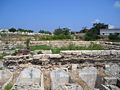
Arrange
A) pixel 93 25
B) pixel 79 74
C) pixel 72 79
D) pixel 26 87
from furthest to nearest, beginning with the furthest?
pixel 93 25 → pixel 79 74 → pixel 72 79 → pixel 26 87

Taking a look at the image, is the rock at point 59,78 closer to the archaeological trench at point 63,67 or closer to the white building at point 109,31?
the archaeological trench at point 63,67

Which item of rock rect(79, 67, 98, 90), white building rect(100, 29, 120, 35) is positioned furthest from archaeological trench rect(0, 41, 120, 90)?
white building rect(100, 29, 120, 35)

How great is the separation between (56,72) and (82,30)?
54439 mm

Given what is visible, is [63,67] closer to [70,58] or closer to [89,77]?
[70,58]

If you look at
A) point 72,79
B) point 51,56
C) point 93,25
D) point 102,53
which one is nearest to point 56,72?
point 72,79

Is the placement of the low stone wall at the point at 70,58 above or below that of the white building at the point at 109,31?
below

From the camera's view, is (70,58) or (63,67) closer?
(63,67)

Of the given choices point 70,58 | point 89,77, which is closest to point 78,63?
point 70,58

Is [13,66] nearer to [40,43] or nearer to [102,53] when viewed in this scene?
[102,53]

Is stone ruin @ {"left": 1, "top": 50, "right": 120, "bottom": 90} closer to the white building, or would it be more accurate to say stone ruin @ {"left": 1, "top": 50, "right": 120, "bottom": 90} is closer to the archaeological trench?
the archaeological trench

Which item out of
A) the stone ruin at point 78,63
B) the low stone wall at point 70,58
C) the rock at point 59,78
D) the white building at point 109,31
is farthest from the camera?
the white building at point 109,31

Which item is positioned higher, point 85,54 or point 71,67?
point 85,54

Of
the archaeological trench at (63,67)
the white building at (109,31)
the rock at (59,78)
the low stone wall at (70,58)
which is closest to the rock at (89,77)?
the archaeological trench at (63,67)

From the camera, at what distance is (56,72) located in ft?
20.0
